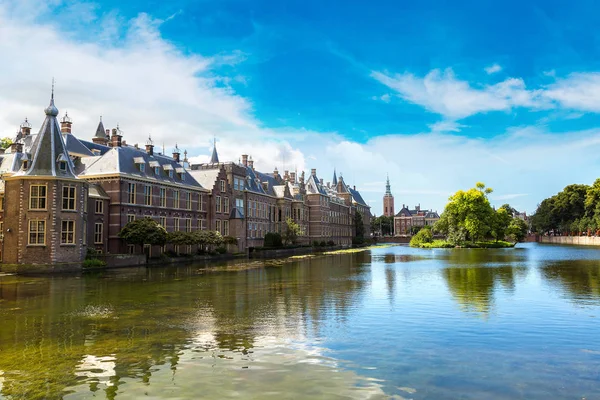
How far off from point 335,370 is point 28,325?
10563 mm

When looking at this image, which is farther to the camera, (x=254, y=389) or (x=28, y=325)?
(x=28, y=325)

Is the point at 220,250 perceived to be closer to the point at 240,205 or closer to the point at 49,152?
the point at 240,205

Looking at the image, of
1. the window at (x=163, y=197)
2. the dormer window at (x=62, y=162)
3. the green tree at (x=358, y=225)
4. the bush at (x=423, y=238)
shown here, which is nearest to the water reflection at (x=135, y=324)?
the dormer window at (x=62, y=162)

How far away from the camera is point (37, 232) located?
3691cm

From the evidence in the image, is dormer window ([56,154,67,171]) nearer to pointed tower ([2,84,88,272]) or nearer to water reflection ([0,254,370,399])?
pointed tower ([2,84,88,272])

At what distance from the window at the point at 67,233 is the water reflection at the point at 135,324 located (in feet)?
33.1

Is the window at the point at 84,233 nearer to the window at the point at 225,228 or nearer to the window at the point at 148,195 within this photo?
the window at the point at 148,195

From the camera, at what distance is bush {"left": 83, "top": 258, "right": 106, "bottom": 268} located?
126 feet

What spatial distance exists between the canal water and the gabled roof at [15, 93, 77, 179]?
55.8 ft

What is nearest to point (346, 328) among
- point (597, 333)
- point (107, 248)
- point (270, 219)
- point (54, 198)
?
point (597, 333)

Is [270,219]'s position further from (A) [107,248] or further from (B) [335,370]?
(B) [335,370]

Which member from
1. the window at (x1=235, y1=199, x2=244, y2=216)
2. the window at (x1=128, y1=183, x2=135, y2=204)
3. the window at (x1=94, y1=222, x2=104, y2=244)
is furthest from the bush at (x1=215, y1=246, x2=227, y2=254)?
the window at (x1=94, y1=222, x2=104, y2=244)

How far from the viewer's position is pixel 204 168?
68.6 m

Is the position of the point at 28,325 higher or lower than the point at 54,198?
lower
